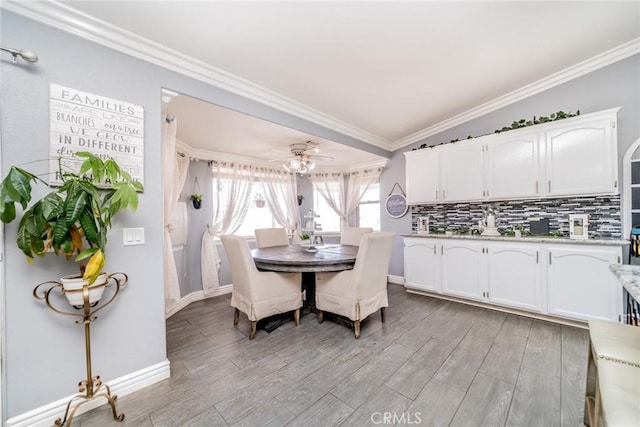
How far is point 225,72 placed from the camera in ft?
7.04

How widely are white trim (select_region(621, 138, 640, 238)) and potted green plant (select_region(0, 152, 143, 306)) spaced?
4.29m

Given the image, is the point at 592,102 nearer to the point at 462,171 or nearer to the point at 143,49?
the point at 462,171

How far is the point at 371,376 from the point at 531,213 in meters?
2.91

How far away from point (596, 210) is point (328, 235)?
3.96m

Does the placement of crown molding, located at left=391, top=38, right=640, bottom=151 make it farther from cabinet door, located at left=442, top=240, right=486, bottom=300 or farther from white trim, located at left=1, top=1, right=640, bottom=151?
cabinet door, located at left=442, top=240, right=486, bottom=300

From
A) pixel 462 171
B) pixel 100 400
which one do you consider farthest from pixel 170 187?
pixel 462 171

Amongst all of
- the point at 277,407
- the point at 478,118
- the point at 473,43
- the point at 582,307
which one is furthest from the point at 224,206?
the point at 582,307

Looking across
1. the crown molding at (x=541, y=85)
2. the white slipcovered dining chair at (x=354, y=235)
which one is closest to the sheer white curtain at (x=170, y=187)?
the white slipcovered dining chair at (x=354, y=235)

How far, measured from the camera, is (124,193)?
1.29 m

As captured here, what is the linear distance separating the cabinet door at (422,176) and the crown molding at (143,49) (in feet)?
6.29

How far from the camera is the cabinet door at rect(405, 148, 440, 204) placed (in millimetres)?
3559

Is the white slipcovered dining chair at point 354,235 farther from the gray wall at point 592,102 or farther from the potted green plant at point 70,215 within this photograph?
the potted green plant at point 70,215

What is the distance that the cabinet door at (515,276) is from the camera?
2.63 meters

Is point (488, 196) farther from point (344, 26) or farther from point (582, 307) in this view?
point (344, 26)
